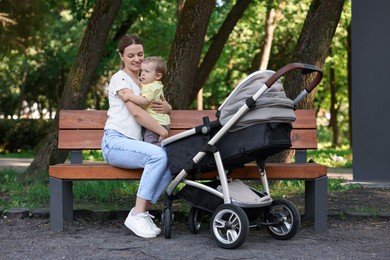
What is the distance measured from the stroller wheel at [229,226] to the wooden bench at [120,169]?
2.17ft

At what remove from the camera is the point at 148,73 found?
249 inches

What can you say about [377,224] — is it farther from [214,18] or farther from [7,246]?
[214,18]

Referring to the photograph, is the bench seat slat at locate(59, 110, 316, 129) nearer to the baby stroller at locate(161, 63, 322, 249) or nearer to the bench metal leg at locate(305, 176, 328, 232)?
the bench metal leg at locate(305, 176, 328, 232)

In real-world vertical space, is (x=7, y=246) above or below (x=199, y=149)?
below

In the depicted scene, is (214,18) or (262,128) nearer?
(262,128)

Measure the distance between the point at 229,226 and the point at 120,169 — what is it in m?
1.14

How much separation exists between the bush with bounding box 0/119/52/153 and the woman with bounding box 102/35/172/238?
62.4ft

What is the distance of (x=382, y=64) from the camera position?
398 inches

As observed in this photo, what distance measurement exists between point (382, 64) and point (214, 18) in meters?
16.9

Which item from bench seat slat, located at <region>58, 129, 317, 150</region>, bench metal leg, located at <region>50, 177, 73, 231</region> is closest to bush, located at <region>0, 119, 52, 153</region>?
bench seat slat, located at <region>58, 129, 317, 150</region>

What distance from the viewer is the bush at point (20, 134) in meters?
25.0

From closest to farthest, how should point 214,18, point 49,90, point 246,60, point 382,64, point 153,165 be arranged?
point 153,165
point 382,64
point 214,18
point 246,60
point 49,90

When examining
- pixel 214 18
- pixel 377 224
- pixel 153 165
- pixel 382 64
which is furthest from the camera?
pixel 214 18

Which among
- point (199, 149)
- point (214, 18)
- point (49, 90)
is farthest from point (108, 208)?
point (49, 90)
